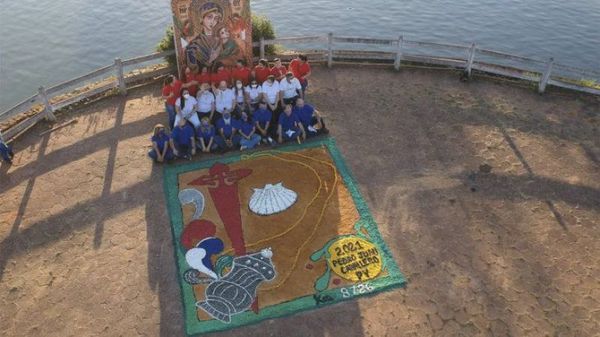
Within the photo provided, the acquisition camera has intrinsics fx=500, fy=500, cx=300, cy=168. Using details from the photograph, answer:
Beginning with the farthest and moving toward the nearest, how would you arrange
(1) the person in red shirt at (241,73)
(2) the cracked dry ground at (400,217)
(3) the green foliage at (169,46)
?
(3) the green foliage at (169,46) < (1) the person in red shirt at (241,73) < (2) the cracked dry ground at (400,217)

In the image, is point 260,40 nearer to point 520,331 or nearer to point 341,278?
point 341,278

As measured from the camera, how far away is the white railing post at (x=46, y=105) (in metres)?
14.0

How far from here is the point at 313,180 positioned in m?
12.3

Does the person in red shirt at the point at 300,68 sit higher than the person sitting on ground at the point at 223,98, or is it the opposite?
the person in red shirt at the point at 300,68

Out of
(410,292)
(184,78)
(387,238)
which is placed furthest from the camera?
(184,78)

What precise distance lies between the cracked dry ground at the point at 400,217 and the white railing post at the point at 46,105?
1.36 feet

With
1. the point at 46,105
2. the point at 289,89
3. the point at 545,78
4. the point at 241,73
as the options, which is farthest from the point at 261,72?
the point at 545,78

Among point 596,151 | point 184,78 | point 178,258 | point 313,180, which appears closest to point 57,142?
point 184,78

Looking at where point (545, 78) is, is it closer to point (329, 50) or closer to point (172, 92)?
point (329, 50)

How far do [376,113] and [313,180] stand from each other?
3853 millimetres

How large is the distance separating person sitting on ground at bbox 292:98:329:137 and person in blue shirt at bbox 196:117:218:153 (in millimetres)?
2254

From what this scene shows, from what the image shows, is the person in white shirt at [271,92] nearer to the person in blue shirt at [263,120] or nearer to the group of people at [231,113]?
the group of people at [231,113]

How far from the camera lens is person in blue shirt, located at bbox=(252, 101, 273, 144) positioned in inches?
527

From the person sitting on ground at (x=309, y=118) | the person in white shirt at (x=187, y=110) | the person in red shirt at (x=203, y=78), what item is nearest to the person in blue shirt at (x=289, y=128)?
the person sitting on ground at (x=309, y=118)
